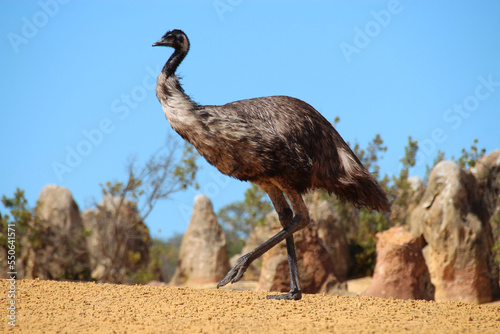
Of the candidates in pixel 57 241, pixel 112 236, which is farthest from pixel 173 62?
pixel 57 241

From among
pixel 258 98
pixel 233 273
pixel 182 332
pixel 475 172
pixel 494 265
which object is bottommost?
pixel 182 332

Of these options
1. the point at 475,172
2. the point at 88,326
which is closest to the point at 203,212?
the point at 475,172

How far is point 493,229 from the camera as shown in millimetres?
13586

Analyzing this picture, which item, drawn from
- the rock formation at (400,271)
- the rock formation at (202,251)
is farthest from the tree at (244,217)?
the rock formation at (400,271)

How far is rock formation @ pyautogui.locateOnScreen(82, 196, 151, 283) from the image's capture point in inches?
599

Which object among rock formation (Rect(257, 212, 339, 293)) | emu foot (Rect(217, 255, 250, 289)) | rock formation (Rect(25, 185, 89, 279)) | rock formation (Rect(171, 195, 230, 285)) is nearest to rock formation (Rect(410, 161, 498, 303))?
rock formation (Rect(257, 212, 339, 293))

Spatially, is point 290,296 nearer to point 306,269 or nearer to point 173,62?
point 173,62

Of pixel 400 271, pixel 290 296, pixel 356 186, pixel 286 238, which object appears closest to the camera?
pixel 290 296

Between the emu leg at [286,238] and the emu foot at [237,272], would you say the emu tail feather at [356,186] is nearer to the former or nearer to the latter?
the emu leg at [286,238]

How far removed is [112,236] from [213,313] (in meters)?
11.0

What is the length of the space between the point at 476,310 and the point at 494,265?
23.7ft

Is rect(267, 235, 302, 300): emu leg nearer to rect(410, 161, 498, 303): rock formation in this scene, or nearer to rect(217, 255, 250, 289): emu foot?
rect(217, 255, 250, 289): emu foot

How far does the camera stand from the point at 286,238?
19.5 ft

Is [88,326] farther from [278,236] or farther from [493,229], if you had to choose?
[493,229]
